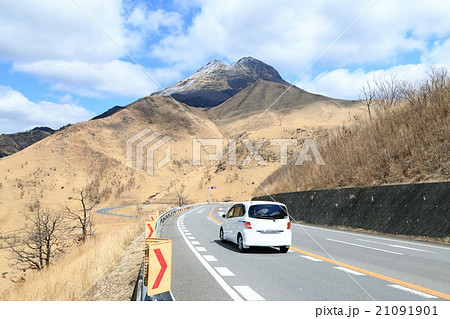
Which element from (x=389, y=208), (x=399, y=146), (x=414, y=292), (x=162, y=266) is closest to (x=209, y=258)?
(x=414, y=292)

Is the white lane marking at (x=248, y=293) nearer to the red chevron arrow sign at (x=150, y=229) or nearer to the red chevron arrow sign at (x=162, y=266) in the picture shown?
the red chevron arrow sign at (x=162, y=266)

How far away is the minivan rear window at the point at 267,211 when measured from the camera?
1235cm

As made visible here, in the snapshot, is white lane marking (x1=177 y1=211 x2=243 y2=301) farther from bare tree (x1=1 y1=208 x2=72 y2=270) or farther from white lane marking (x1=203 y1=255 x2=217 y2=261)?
bare tree (x1=1 y1=208 x2=72 y2=270)

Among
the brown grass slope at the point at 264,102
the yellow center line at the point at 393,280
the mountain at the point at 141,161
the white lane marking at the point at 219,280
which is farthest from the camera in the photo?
the brown grass slope at the point at 264,102

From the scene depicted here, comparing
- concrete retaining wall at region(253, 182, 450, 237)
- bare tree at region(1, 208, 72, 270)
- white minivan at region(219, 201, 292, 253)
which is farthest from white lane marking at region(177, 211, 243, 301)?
bare tree at region(1, 208, 72, 270)

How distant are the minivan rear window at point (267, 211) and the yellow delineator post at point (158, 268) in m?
7.58

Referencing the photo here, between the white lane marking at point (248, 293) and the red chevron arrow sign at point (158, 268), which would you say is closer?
the red chevron arrow sign at point (158, 268)

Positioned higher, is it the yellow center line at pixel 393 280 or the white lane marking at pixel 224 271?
the yellow center line at pixel 393 280

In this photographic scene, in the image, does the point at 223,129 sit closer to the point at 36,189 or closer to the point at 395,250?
the point at 36,189

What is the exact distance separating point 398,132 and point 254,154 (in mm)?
76308

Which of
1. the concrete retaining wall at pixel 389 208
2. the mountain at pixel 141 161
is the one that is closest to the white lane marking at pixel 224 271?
the concrete retaining wall at pixel 389 208

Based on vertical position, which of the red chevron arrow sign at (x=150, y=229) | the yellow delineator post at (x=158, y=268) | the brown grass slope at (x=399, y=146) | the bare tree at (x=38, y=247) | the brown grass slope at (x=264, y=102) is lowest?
the bare tree at (x=38, y=247)

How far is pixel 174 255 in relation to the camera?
11.7 metres
